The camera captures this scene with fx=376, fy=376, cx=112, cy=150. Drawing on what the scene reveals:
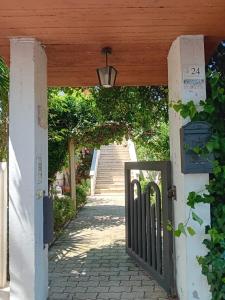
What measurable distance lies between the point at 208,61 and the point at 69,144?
7202 millimetres

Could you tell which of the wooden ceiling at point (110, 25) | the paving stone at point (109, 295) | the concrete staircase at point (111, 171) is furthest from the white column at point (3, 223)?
the concrete staircase at point (111, 171)

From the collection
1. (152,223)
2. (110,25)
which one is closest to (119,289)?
(152,223)

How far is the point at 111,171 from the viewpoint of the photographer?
19.7 metres

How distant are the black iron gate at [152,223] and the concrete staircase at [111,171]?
11.0m

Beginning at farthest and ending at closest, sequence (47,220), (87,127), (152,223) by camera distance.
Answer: (87,127)
(152,223)
(47,220)

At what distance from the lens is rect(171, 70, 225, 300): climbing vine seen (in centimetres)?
327

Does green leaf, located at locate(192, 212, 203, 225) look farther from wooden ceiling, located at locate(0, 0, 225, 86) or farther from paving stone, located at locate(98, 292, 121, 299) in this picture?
wooden ceiling, located at locate(0, 0, 225, 86)

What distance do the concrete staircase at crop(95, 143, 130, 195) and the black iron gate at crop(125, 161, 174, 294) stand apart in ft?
36.1

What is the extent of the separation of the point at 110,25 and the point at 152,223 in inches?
99.3

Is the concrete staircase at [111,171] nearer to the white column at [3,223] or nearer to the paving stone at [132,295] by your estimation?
the paving stone at [132,295]

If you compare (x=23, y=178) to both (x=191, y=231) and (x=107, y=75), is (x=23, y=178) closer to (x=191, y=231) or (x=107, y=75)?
(x=107, y=75)

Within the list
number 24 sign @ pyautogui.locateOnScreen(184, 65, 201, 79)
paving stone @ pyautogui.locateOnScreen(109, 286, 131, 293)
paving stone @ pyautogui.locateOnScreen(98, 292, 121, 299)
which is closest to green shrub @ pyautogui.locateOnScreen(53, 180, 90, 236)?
paving stone @ pyautogui.locateOnScreen(109, 286, 131, 293)

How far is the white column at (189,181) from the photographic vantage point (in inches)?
137

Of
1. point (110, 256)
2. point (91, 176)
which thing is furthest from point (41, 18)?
point (91, 176)
